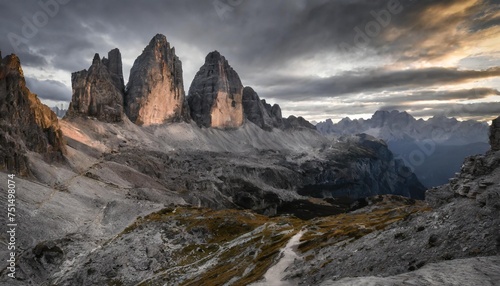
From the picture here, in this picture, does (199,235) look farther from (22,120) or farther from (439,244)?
(22,120)

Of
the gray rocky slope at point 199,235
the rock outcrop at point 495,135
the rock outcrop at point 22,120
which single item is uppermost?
the rock outcrop at point 22,120

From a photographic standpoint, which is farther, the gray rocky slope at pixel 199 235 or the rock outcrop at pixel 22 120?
the rock outcrop at pixel 22 120

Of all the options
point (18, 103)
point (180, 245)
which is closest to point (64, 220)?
point (180, 245)

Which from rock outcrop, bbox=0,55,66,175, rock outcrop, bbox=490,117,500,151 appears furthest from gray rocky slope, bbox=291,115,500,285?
rock outcrop, bbox=0,55,66,175

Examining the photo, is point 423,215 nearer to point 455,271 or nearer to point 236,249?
point 455,271

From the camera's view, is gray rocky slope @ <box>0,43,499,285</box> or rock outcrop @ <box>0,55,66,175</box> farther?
rock outcrop @ <box>0,55,66,175</box>

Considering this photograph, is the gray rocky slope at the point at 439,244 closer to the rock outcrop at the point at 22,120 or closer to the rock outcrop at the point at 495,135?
the rock outcrop at the point at 495,135

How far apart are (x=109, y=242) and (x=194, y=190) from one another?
97.0m

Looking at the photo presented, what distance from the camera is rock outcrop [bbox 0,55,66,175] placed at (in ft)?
395

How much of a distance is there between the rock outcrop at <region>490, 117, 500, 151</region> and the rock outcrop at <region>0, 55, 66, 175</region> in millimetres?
129751

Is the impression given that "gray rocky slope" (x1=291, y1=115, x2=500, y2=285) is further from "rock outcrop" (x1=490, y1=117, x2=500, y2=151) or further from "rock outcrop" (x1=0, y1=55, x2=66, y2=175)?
"rock outcrop" (x1=0, y1=55, x2=66, y2=175)

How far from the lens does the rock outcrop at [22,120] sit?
120 m

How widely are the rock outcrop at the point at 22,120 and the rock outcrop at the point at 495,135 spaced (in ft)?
426

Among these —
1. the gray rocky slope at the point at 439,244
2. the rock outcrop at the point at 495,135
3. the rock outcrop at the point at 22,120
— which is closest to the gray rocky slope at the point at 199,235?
the gray rocky slope at the point at 439,244
